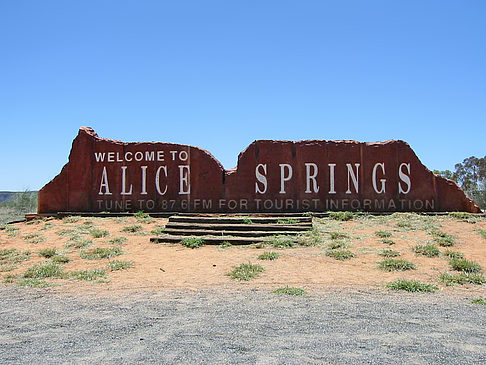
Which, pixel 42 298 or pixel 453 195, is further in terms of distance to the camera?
pixel 453 195

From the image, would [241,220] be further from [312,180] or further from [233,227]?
[312,180]

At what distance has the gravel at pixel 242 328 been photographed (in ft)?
11.9

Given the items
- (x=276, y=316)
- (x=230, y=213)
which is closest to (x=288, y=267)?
(x=276, y=316)

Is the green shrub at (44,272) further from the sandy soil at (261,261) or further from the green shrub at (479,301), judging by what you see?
the green shrub at (479,301)

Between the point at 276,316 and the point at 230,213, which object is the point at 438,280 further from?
the point at 230,213

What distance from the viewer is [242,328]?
4.43m

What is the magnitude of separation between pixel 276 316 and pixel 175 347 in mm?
1489

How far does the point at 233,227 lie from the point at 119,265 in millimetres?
4342

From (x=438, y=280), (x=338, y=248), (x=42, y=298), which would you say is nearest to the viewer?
(x=42, y=298)

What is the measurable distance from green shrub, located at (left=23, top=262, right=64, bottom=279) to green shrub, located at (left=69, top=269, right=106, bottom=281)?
0.26m

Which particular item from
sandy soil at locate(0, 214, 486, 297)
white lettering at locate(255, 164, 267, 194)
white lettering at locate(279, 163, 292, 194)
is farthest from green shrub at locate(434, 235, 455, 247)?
white lettering at locate(255, 164, 267, 194)

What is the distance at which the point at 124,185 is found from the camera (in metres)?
15.9

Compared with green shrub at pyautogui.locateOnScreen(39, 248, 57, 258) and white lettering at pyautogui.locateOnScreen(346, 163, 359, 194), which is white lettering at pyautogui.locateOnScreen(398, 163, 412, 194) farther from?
green shrub at pyautogui.locateOnScreen(39, 248, 57, 258)

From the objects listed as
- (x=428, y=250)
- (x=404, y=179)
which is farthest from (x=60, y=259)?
(x=404, y=179)
